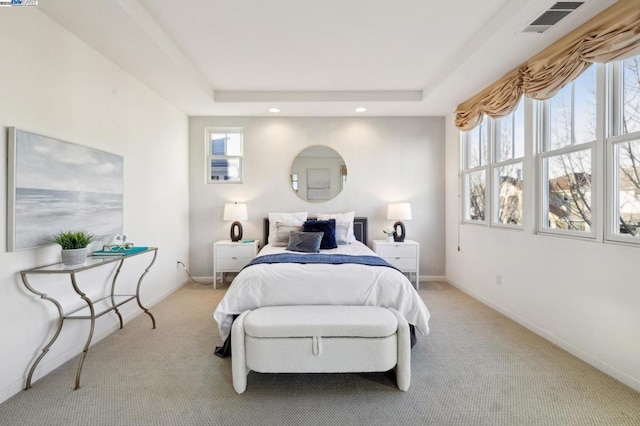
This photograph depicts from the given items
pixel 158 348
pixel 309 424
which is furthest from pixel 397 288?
pixel 158 348

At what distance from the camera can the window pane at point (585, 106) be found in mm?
2396

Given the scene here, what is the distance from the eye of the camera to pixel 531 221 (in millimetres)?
2943

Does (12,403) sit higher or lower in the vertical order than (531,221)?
lower

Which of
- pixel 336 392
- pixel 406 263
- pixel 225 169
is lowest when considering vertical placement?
pixel 336 392

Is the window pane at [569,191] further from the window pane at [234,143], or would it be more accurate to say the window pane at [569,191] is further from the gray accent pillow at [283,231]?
the window pane at [234,143]

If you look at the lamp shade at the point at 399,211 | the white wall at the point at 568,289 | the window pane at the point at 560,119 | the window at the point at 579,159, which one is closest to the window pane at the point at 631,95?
the window at the point at 579,159

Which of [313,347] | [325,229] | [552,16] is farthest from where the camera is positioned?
[325,229]

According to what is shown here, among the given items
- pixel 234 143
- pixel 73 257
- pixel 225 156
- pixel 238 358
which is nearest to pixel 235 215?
pixel 225 156

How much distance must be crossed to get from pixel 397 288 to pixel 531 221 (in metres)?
1.63

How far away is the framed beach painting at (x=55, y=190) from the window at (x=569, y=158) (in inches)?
162

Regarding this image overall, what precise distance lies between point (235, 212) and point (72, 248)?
2.32 m

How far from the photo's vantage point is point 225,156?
4.72 metres

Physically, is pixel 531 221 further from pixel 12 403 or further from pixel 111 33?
pixel 12 403

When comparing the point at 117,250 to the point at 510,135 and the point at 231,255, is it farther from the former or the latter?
the point at 510,135
